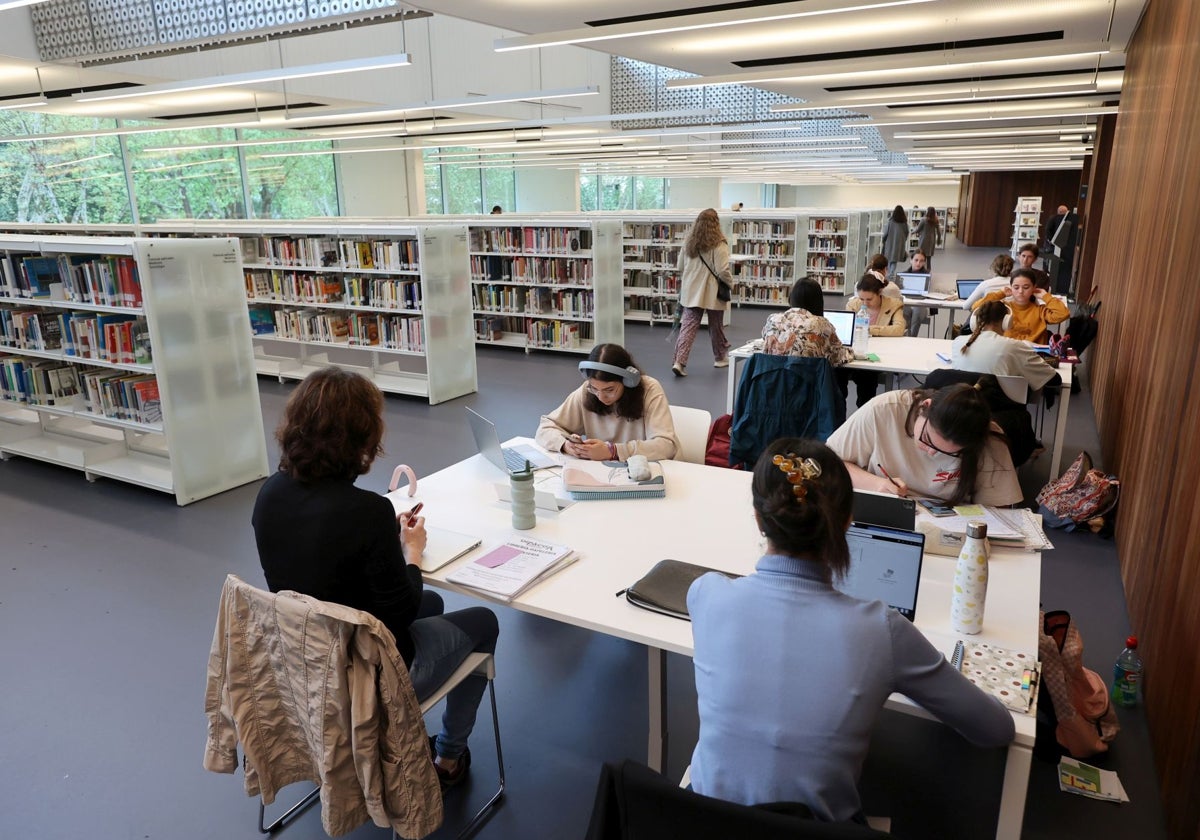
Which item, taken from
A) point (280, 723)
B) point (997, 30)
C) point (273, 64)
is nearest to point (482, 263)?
point (273, 64)

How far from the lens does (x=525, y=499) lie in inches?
99.3

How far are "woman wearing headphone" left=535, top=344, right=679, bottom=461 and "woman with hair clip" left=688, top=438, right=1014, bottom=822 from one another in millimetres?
1649

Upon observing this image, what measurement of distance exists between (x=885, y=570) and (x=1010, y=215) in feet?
89.2

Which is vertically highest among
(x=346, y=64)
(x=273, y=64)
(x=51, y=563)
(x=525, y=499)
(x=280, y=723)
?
(x=273, y=64)

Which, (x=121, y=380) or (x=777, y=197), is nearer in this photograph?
(x=121, y=380)

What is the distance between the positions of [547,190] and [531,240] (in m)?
11.6

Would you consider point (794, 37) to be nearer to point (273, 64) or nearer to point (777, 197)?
point (273, 64)

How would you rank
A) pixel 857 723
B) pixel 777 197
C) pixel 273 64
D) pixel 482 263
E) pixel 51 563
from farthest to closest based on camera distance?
pixel 777 197 → pixel 482 263 → pixel 273 64 → pixel 51 563 → pixel 857 723

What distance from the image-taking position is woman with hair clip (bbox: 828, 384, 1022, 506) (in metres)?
2.47

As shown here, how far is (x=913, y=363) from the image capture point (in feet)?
17.1

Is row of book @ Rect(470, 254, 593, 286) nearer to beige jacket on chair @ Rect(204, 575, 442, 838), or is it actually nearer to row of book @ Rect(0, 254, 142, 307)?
row of book @ Rect(0, 254, 142, 307)

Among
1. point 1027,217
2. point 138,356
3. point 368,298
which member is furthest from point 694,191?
point 138,356

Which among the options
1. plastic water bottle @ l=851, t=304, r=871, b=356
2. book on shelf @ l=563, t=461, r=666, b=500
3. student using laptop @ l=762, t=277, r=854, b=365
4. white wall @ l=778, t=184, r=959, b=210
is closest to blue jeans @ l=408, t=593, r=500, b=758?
book on shelf @ l=563, t=461, r=666, b=500

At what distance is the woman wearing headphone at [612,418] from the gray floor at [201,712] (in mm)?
793
